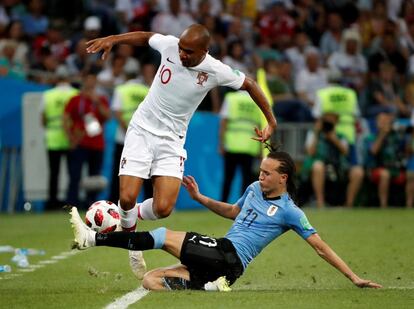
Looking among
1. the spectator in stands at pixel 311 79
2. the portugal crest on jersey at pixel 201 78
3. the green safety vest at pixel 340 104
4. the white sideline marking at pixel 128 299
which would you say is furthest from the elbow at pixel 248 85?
the spectator in stands at pixel 311 79

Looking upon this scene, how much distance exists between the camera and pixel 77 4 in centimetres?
2406

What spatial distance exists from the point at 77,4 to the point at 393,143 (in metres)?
7.42

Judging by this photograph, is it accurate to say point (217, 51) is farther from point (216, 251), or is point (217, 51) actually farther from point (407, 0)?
point (216, 251)

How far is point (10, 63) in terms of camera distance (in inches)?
843

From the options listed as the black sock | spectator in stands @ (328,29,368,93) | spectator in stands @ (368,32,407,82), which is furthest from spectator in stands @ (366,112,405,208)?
the black sock

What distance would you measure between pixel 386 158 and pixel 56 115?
234 inches

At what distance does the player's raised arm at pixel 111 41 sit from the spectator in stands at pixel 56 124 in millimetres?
9115

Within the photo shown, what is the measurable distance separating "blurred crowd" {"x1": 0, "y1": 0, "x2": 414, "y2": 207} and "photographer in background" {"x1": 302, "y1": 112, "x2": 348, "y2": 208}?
0.06 ft

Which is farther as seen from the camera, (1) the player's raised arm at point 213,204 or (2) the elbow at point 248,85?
(2) the elbow at point 248,85

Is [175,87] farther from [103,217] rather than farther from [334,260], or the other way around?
[334,260]

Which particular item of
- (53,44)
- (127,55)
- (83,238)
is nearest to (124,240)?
(83,238)

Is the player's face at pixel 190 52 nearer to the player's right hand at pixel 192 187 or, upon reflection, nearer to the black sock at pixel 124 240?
the player's right hand at pixel 192 187

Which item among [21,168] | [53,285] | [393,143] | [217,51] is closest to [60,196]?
[21,168]

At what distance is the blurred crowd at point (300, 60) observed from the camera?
20734 millimetres
